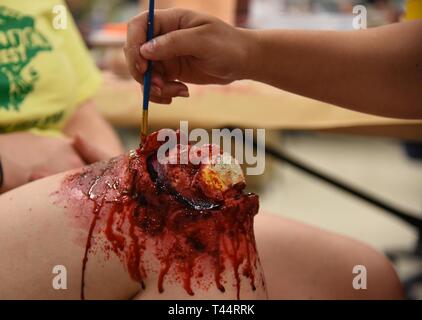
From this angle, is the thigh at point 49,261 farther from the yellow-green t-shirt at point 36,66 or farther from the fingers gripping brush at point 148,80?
the yellow-green t-shirt at point 36,66

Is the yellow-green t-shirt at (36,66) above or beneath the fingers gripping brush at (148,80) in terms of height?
above

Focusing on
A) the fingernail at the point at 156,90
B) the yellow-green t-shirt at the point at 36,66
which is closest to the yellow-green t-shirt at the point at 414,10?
the fingernail at the point at 156,90

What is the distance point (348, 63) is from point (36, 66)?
1.74 feet

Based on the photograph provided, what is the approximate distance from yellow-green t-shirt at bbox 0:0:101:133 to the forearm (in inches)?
15.9

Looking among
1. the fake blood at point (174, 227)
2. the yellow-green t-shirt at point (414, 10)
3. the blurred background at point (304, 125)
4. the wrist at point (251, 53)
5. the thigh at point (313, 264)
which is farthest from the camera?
the blurred background at point (304, 125)

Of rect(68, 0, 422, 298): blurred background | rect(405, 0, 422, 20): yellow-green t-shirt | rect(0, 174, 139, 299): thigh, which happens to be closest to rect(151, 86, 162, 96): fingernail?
rect(0, 174, 139, 299): thigh

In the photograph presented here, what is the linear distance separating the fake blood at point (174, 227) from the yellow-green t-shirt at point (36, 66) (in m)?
0.35

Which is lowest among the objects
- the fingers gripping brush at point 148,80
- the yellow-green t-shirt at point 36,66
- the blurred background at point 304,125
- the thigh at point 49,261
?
the thigh at point 49,261

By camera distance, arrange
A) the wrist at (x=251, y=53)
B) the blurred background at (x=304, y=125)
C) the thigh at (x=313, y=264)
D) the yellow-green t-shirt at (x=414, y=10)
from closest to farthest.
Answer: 1. the wrist at (x=251, y=53)
2. the thigh at (x=313, y=264)
3. the yellow-green t-shirt at (x=414, y=10)
4. the blurred background at (x=304, y=125)

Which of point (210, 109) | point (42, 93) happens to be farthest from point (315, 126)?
point (42, 93)

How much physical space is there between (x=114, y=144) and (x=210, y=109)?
0.50m

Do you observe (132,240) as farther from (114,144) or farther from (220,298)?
(114,144)

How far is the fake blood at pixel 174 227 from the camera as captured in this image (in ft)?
2.17
